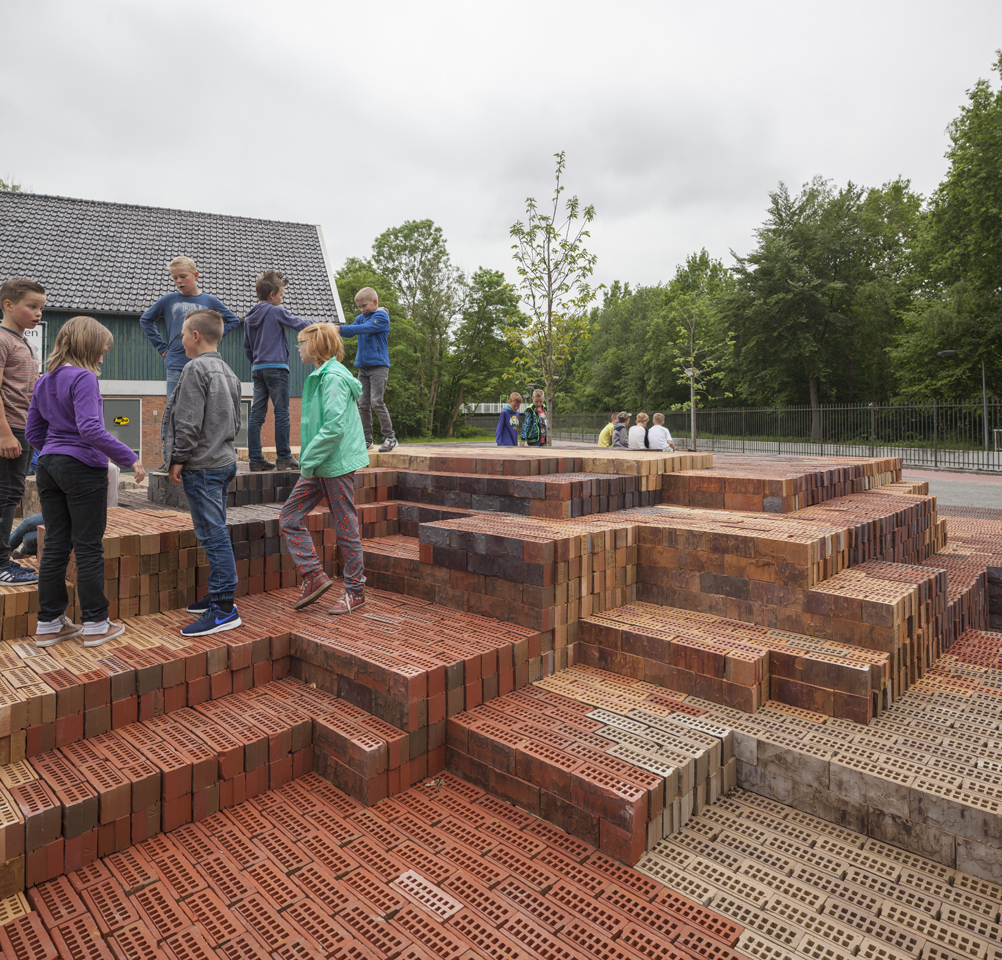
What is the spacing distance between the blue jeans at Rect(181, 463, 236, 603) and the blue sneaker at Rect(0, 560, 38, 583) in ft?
3.70

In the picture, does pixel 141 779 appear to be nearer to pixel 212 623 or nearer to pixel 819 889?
pixel 212 623

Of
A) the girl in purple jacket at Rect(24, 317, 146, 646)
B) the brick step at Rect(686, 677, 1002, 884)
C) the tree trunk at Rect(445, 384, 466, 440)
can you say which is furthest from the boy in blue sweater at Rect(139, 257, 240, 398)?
the tree trunk at Rect(445, 384, 466, 440)

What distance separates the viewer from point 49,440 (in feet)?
11.4

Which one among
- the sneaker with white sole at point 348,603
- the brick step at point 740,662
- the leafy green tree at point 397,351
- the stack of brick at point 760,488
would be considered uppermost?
the leafy green tree at point 397,351

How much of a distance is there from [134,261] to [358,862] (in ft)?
71.4

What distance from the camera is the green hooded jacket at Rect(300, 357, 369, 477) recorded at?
411 cm

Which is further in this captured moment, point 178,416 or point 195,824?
point 178,416

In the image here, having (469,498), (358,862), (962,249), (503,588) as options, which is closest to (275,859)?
(358,862)

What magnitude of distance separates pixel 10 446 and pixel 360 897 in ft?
11.3

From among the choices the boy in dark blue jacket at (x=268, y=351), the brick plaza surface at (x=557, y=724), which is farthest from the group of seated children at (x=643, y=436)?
the boy in dark blue jacket at (x=268, y=351)

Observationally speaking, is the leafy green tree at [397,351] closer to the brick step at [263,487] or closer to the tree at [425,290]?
the tree at [425,290]

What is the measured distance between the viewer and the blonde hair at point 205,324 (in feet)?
12.8

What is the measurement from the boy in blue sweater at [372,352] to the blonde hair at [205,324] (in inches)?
88.9

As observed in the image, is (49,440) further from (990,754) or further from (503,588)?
(990,754)
